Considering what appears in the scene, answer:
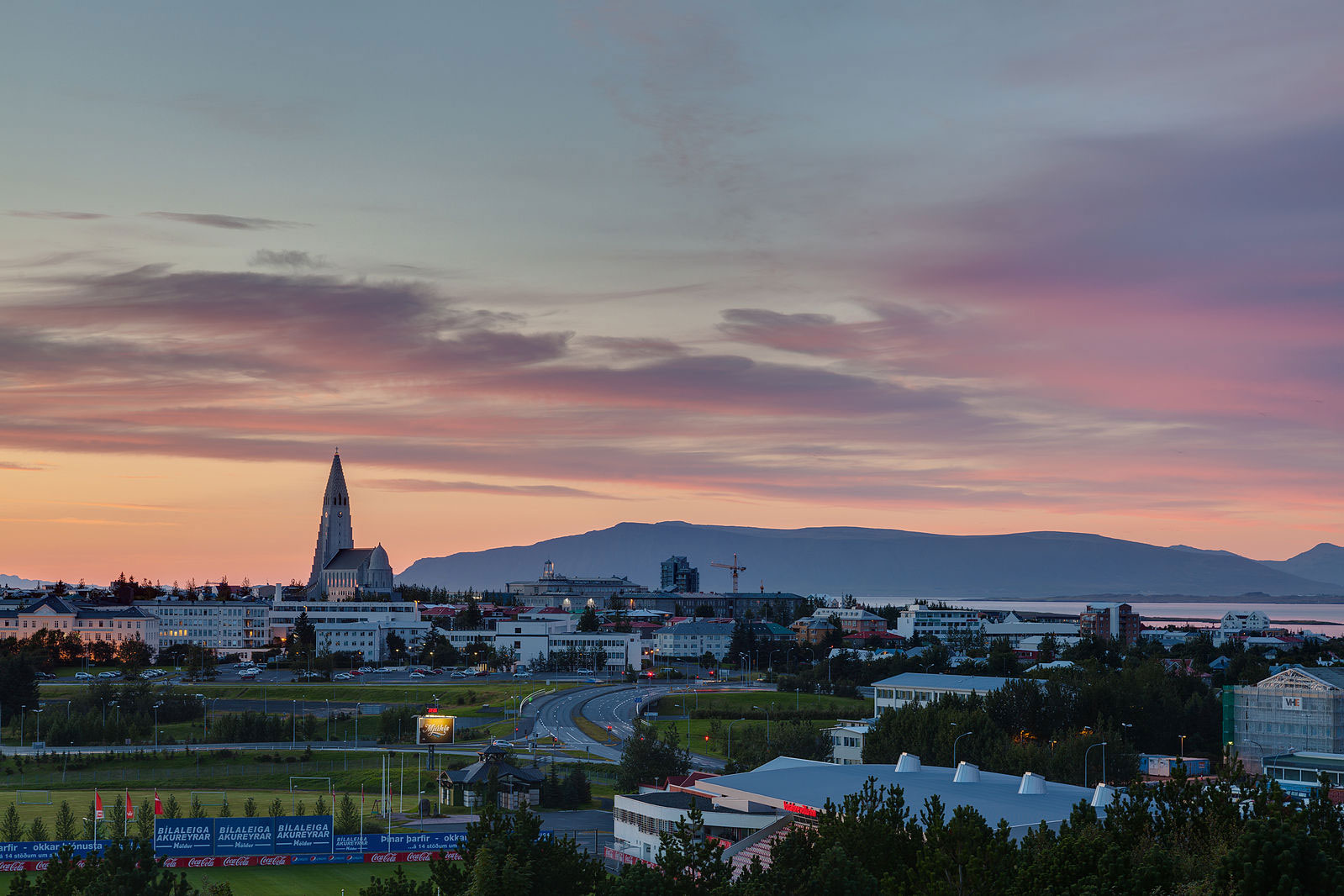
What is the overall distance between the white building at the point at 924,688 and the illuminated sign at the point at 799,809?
5781 cm

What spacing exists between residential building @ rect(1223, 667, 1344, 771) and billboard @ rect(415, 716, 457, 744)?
207 ft

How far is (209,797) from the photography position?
90.1 meters

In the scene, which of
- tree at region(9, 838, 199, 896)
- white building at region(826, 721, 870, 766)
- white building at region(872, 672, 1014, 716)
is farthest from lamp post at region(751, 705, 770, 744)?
tree at region(9, 838, 199, 896)

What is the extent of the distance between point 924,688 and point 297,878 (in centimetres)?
6954

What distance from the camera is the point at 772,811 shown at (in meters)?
59.6

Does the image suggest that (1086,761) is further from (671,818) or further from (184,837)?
(184,837)

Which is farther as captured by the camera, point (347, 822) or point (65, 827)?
point (347, 822)

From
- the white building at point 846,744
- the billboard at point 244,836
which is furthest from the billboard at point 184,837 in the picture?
the white building at point 846,744

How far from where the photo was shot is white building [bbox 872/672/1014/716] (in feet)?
382

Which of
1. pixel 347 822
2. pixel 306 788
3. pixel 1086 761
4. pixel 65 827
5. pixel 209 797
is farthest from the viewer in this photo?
pixel 306 788

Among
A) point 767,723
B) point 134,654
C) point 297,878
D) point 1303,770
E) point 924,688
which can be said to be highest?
point 924,688

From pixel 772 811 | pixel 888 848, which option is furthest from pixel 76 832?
pixel 888 848

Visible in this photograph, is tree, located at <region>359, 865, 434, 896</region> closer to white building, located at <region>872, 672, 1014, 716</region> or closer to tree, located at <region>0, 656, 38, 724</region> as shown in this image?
white building, located at <region>872, 672, 1014, 716</region>

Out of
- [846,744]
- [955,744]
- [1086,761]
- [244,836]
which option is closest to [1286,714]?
[1086,761]
